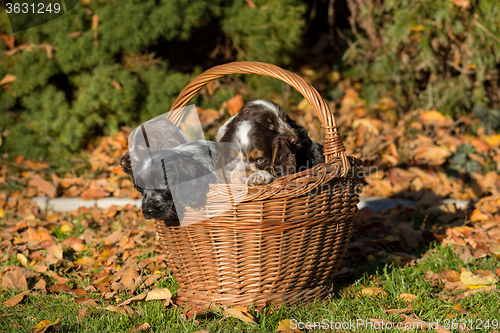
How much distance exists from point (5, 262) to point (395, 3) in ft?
16.8

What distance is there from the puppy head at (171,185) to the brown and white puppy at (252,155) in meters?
0.30

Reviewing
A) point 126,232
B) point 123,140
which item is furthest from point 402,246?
point 123,140

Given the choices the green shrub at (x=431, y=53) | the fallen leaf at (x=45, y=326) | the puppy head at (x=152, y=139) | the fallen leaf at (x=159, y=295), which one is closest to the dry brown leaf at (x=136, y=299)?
the fallen leaf at (x=159, y=295)

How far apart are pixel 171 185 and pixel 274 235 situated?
2.08 feet

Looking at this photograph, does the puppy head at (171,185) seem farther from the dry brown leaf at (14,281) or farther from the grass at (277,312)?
the dry brown leaf at (14,281)

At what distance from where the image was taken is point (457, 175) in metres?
5.09

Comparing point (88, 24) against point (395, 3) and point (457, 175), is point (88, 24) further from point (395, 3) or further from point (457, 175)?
point (457, 175)

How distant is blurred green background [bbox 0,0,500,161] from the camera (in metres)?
5.30

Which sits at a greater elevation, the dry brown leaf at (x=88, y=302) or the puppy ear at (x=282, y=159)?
the puppy ear at (x=282, y=159)

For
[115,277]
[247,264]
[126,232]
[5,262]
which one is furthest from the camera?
[126,232]

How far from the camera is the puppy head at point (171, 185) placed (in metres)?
2.30

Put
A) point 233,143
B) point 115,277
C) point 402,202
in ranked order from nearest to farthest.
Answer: point 233,143
point 115,277
point 402,202

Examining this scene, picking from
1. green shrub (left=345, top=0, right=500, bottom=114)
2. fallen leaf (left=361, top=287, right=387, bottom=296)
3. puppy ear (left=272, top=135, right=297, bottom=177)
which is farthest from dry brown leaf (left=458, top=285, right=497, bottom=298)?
green shrub (left=345, top=0, right=500, bottom=114)

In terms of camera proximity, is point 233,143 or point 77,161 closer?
point 233,143
